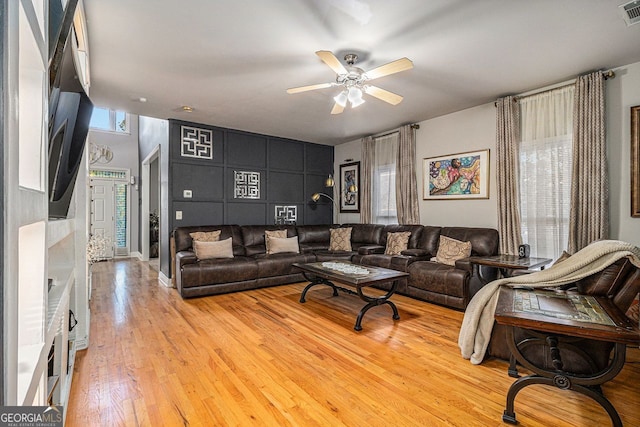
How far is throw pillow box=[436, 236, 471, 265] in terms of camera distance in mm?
4129

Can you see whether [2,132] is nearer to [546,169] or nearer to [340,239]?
[546,169]

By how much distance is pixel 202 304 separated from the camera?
3.95 meters

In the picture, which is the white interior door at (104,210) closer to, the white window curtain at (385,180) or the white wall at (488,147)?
the white wall at (488,147)

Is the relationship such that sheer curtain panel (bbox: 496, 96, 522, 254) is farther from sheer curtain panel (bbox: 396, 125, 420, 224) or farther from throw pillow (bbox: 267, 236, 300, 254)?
throw pillow (bbox: 267, 236, 300, 254)

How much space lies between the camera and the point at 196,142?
5258mm

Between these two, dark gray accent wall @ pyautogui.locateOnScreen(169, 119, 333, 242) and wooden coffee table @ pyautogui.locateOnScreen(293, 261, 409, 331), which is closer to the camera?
wooden coffee table @ pyautogui.locateOnScreen(293, 261, 409, 331)

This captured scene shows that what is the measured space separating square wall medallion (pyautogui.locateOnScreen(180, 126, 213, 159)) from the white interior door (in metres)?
3.88

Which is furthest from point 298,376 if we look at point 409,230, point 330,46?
point 409,230

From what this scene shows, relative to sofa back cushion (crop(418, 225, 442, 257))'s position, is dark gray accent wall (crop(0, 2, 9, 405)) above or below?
Result: above

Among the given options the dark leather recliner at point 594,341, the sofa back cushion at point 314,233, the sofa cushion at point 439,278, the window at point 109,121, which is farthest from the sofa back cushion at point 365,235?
the window at point 109,121

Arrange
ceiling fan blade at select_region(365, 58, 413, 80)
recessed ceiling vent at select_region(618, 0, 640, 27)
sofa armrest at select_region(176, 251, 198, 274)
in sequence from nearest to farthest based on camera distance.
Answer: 1. recessed ceiling vent at select_region(618, 0, 640, 27)
2. ceiling fan blade at select_region(365, 58, 413, 80)
3. sofa armrest at select_region(176, 251, 198, 274)

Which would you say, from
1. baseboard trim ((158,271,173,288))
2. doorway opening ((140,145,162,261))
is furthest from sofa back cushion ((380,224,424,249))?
doorway opening ((140,145,162,261))

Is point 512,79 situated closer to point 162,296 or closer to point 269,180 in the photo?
point 269,180

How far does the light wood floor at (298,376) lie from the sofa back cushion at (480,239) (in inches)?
39.9
